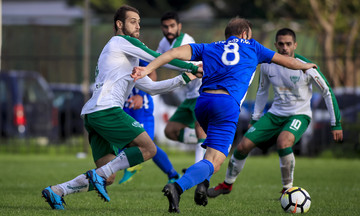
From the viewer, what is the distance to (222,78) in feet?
21.5

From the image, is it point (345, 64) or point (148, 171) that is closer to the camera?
point (148, 171)

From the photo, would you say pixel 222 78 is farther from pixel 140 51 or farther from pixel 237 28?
pixel 140 51

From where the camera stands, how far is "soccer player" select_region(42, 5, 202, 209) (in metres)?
6.52

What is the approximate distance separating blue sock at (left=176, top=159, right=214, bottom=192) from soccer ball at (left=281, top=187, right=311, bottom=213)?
109cm

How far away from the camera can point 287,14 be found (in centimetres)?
2677

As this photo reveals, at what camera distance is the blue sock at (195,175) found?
6.06 meters

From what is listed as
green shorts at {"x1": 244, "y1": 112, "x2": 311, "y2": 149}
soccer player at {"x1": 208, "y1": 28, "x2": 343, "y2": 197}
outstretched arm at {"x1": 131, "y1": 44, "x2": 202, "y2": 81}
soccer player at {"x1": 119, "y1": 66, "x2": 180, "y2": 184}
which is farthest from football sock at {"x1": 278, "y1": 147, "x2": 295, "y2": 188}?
outstretched arm at {"x1": 131, "y1": 44, "x2": 202, "y2": 81}

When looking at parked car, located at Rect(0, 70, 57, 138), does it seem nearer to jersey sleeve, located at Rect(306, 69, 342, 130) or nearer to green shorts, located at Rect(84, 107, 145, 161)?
jersey sleeve, located at Rect(306, 69, 342, 130)

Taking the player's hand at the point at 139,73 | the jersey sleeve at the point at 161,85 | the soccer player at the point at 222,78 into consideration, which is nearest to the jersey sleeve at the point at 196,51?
the soccer player at the point at 222,78

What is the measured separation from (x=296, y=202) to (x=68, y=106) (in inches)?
468

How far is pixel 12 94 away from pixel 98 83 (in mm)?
12504

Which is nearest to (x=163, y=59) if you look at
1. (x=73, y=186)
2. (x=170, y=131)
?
(x=73, y=186)

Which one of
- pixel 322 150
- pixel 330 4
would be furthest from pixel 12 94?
pixel 330 4

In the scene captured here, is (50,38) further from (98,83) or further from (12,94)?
(98,83)
